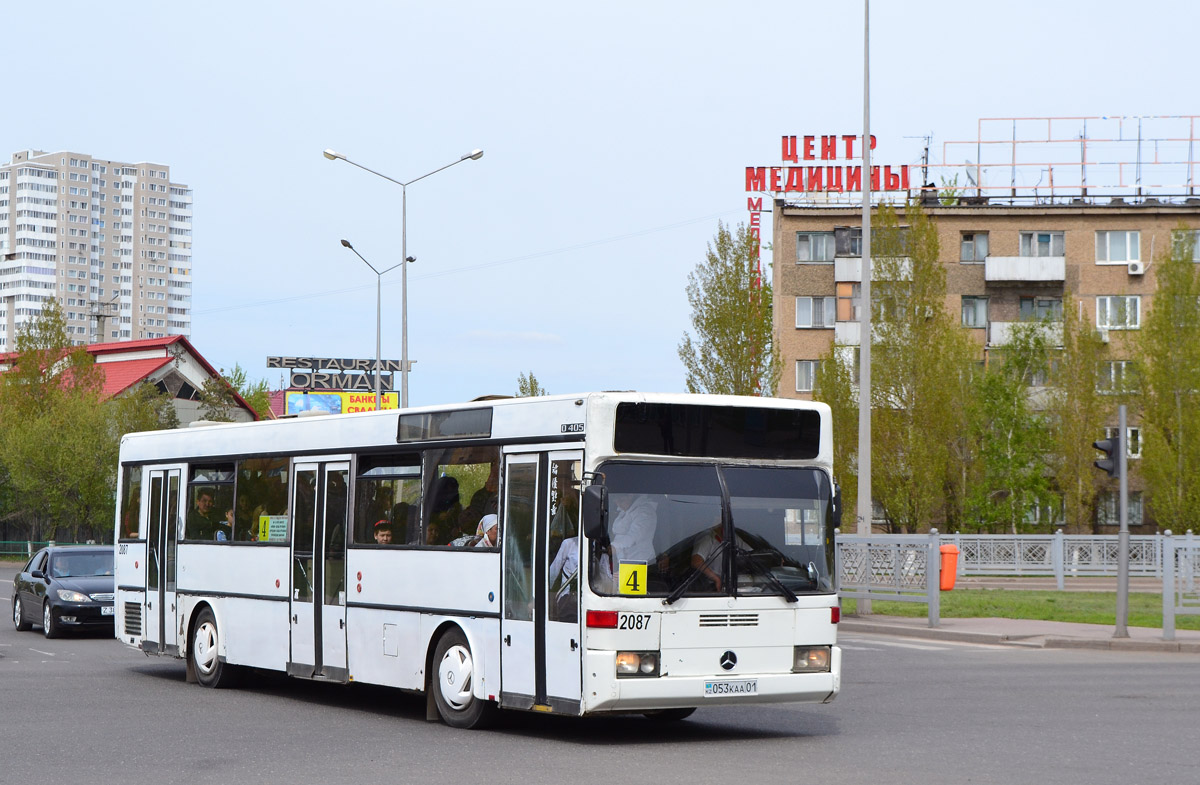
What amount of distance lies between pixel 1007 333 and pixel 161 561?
50.4 meters

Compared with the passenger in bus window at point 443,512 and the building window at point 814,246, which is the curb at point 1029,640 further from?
the building window at point 814,246

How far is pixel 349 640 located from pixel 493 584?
2319 millimetres

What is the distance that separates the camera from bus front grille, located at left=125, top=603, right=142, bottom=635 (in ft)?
57.1

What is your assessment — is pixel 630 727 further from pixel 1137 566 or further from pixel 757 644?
pixel 1137 566

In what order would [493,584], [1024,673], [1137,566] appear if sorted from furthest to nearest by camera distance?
[1137,566]
[1024,673]
[493,584]

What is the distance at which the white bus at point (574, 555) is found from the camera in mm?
10906

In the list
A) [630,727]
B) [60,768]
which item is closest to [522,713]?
[630,727]

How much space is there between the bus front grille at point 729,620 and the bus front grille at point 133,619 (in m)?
8.73

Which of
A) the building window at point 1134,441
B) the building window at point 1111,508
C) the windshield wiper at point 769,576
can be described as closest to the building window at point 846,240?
the building window at point 1134,441

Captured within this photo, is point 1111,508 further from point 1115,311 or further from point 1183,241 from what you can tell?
point 1183,241

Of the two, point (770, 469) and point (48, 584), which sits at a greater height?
point (770, 469)

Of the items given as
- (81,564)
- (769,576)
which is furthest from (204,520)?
(81,564)

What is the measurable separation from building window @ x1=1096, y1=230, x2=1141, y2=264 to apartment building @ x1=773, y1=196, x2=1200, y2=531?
0.14ft

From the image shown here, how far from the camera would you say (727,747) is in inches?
437
